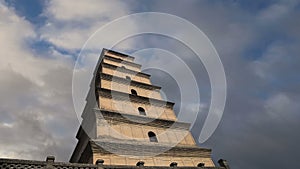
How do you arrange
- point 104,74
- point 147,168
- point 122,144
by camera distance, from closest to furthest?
point 147,168 < point 122,144 < point 104,74

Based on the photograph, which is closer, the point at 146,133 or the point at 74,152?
the point at 146,133

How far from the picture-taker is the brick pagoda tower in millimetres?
16484

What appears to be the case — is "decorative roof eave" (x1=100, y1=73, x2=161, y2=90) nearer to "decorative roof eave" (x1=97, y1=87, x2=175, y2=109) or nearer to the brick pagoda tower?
the brick pagoda tower

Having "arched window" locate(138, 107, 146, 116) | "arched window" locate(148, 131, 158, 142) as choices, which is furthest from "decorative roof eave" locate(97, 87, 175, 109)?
"arched window" locate(148, 131, 158, 142)

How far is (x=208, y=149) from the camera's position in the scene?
1939cm

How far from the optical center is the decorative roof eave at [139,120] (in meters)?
18.8

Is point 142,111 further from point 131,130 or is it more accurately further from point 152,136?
point 131,130

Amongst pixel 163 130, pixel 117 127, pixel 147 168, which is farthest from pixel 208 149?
pixel 147 168

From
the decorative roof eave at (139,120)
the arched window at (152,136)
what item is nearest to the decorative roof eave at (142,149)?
the arched window at (152,136)

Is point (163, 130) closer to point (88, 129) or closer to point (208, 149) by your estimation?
point (208, 149)

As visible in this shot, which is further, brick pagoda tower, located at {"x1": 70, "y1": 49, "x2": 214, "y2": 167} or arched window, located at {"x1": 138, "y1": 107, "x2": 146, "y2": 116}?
arched window, located at {"x1": 138, "y1": 107, "x2": 146, "y2": 116}

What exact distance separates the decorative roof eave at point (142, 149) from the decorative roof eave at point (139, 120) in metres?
2.30

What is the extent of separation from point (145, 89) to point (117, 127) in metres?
7.70

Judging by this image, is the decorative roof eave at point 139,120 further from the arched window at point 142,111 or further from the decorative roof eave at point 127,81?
the decorative roof eave at point 127,81
